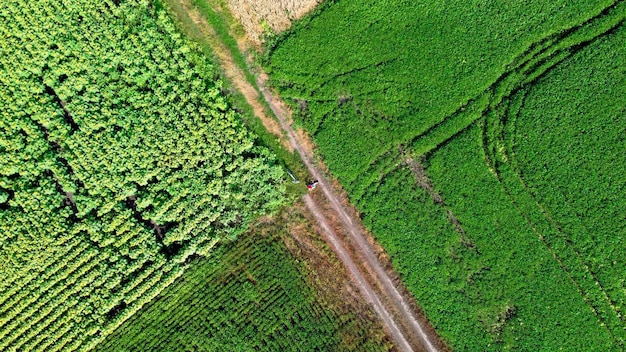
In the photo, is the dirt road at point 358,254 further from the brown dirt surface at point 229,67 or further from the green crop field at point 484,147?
the green crop field at point 484,147

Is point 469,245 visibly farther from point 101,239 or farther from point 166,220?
point 101,239

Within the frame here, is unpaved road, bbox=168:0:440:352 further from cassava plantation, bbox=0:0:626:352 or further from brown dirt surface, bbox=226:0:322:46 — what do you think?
brown dirt surface, bbox=226:0:322:46

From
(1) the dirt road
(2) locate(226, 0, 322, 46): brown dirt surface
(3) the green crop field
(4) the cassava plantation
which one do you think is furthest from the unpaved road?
(2) locate(226, 0, 322, 46): brown dirt surface

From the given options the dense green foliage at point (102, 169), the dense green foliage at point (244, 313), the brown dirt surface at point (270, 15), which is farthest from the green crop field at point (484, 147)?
the dense green foliage at point (102, 169)

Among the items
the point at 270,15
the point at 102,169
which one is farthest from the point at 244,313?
the point at 270,15

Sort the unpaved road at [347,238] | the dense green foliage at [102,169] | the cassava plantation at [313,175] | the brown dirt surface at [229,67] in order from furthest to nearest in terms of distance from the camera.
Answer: the brown dirt surface at [229,67] → the unpaved road at [347,238] → the cassava plantation at [313,175] → the dense green foliage at [102,169]

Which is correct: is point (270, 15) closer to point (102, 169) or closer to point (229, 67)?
point (229, 67)
